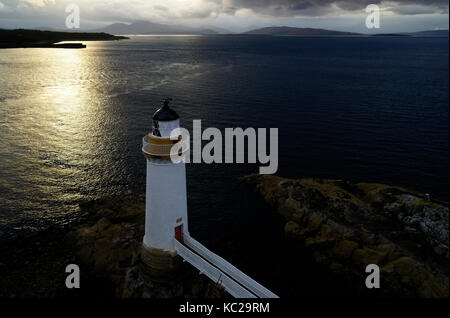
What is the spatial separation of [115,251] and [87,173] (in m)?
16.7

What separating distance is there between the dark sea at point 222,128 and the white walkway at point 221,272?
7.37 meters

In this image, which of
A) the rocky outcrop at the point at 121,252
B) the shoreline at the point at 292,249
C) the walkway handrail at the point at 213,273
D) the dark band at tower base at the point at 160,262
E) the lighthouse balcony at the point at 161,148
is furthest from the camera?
the shoreline at the point at 292,249

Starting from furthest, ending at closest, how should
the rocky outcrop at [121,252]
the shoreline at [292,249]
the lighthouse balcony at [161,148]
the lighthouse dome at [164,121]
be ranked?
the shoreline at [292,249] → the rocky outcrop at [121,252] → the lighthouse dome at [164,121] → the lighthouse balcony at [161,148]

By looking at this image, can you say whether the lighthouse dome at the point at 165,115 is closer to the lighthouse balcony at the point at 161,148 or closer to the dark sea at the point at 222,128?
the lighthouse balcony at the point at 161,148

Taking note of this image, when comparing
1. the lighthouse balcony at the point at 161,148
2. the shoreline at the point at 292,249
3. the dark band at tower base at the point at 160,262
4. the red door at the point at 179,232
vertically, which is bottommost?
the shoreline at the point at 292,249

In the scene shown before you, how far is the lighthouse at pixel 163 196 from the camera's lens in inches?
568

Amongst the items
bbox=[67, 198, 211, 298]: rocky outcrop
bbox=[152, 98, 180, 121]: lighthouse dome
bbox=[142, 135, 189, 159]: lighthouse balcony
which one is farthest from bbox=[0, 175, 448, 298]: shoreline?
bbox=[152, 98, 180, 121]: lighthouse dome

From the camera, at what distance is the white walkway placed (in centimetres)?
1437

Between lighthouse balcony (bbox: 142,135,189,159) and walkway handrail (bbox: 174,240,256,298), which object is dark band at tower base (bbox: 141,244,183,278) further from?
lighthouse balcony (bbox: 142,135,189,159)

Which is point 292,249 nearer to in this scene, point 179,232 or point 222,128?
point 179,232

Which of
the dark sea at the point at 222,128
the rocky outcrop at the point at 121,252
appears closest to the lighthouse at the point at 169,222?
the rocky outcrop at the point at 121,252

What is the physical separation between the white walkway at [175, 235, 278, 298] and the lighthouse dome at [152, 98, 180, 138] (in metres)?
6.33

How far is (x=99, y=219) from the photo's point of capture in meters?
27.4
